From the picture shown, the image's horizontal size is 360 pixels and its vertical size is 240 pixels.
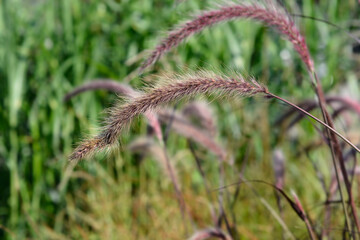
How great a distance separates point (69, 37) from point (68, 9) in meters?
0.23

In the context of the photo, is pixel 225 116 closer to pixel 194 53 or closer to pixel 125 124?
pixel 194 53

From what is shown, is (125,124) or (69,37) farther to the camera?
(69,37)

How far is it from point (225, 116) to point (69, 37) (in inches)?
49.7

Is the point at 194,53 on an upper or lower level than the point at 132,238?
upper

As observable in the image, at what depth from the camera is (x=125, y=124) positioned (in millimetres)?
1077

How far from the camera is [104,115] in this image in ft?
10.3

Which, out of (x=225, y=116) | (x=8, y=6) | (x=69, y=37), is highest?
(x=8, y=6)

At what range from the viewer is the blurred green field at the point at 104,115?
3.31m

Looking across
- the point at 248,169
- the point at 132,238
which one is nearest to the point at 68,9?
the point at 248,169

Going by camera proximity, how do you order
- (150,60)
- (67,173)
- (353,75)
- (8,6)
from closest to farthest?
(150,60) → (67,173) → (8,6) → (353,75)

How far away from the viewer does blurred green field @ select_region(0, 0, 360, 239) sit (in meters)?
3.31

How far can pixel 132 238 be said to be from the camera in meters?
2.76

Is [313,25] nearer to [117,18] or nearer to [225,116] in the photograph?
[225,116]

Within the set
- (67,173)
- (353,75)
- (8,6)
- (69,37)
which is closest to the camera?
(67,173)
